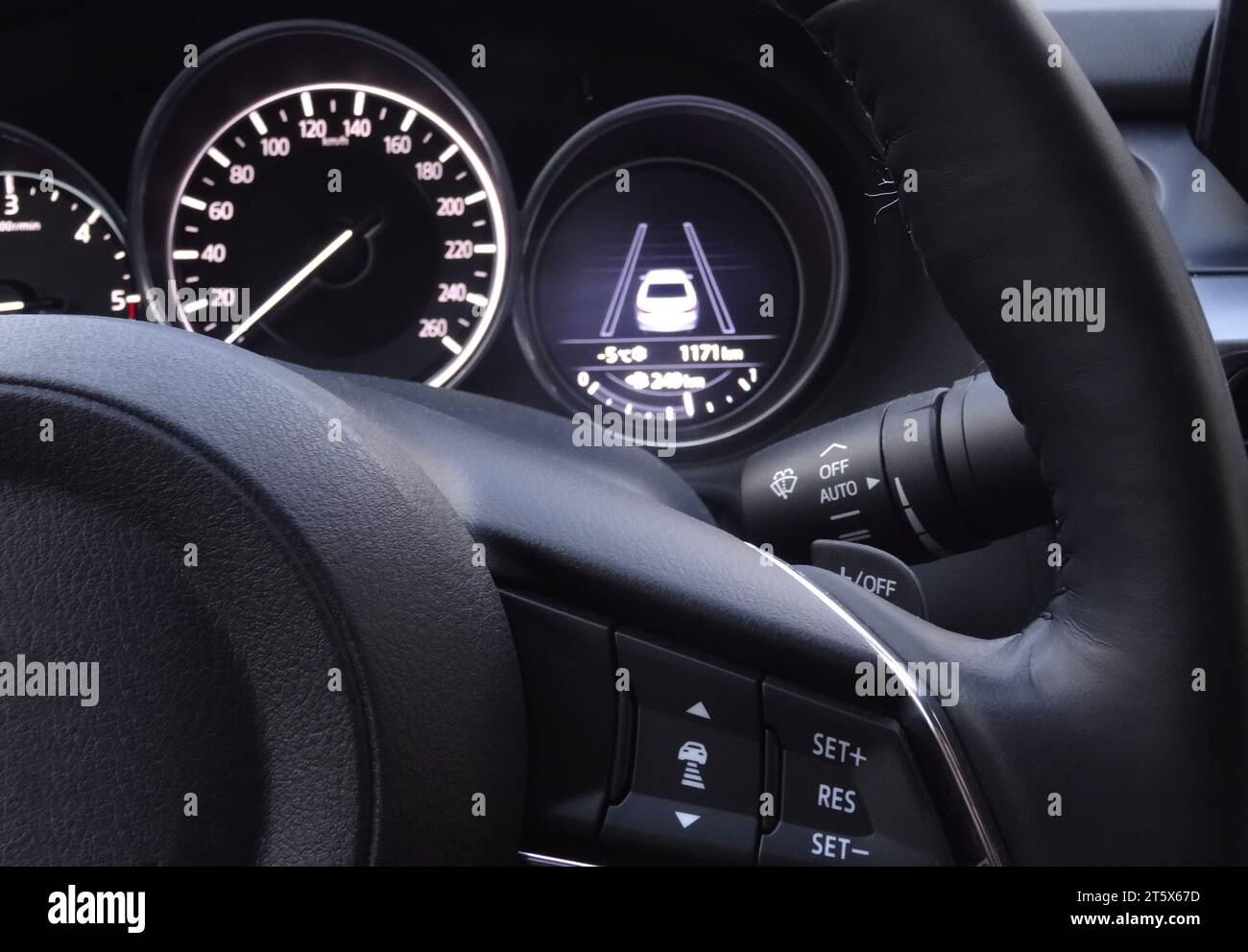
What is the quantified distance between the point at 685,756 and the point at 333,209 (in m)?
1.89

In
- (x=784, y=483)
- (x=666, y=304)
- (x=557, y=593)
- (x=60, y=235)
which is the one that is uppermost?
(x=60, y=235)

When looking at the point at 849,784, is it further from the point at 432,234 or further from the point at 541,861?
the point at 432,234

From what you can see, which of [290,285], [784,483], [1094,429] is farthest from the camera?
[290,285]

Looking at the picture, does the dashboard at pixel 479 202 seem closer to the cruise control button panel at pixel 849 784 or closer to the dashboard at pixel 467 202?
the dashboard at pixel 467 202

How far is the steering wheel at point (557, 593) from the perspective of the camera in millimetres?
503

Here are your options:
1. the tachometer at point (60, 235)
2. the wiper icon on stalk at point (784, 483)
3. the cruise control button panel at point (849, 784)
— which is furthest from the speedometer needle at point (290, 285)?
the cruise control button panel at point (849, 784)

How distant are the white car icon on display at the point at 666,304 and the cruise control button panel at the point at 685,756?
1.77 meters

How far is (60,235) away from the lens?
2287mm

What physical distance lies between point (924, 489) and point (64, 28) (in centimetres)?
182

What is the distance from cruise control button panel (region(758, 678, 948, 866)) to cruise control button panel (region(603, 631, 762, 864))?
0.01m

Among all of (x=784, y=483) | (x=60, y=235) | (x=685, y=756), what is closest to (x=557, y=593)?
(x=685, y=756)

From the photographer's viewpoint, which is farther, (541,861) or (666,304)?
(666,304)

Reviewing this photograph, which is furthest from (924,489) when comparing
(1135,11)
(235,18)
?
(235,18)
